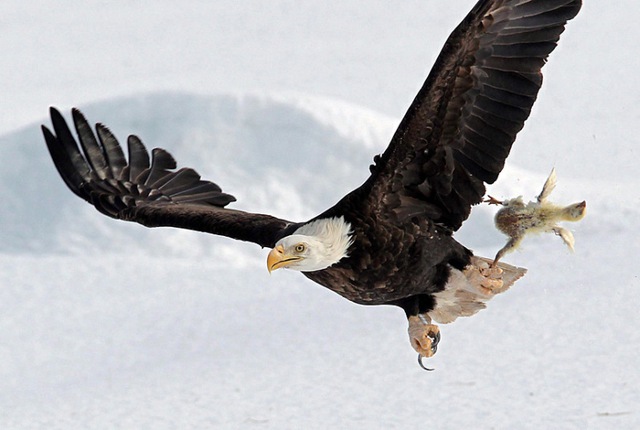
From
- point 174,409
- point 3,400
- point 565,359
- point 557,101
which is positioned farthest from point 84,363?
point 557,101

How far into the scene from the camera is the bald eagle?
5523 mm

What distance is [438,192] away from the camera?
5883 mm

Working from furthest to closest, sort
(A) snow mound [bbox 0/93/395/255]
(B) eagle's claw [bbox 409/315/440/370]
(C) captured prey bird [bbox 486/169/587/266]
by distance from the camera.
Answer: (A) snow mound [bbox 0/93/395/255], (B) eagle's claw [bbox 409/315/440/370], (C) captured prey bird [bbox 486/169/587/266]

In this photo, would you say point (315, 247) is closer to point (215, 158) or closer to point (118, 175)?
point (118, 175)

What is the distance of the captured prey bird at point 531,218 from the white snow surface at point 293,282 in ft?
6.26

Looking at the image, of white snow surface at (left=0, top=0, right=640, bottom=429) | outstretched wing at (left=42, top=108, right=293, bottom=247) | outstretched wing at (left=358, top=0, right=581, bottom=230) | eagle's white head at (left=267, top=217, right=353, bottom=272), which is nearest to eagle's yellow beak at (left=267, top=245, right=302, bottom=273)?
eagle's white head at (left=267, top=217, right=353, bottom=272)

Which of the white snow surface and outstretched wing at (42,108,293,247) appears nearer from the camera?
outstretched wing at (42,108,293,247)

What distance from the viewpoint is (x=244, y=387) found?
29.5 ft

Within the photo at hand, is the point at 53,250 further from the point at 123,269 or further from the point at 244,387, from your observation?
the point at 244,387

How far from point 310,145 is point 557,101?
11.4 feet

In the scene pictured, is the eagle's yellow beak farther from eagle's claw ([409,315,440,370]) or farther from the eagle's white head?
eagle's claw ([409,315,440,370])

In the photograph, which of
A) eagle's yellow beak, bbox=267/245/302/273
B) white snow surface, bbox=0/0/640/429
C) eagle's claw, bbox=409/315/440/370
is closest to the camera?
eagle's yellow beak, bbox=267/245/302/273

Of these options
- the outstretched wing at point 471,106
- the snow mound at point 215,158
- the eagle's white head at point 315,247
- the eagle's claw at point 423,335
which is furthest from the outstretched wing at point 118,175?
the snow mound at point 215,158

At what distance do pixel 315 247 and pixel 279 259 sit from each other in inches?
6.6
